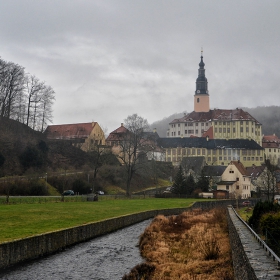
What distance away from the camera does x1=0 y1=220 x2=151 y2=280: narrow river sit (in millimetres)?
19125

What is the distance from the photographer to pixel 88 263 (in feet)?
72.9

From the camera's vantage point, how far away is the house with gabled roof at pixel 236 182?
10088 centimetres

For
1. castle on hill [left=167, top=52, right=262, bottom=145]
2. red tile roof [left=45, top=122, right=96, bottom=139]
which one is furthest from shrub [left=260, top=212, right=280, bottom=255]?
castle on hill [left=167, top=52, right=262, bottom=145]

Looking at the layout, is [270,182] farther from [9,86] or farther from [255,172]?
[9,86]

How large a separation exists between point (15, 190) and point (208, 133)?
133 m

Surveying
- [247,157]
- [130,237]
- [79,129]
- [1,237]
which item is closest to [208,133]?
[247,157]

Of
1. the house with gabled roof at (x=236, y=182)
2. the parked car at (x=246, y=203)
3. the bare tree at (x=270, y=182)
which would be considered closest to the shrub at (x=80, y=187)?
the parked car at (x=246, y=203)

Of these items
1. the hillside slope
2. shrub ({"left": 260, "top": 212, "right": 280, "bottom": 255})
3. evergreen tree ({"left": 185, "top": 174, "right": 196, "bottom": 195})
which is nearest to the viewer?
shrub ({"left": 260, "top": 212, "right": 280, "bottom": 255})

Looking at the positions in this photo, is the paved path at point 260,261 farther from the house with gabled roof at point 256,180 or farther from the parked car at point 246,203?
the house with gabled roof at point 256,180

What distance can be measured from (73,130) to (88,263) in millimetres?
101722

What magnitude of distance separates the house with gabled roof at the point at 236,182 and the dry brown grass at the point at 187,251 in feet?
202

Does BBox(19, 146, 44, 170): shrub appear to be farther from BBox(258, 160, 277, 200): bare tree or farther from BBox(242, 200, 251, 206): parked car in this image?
BBox(258, 160, 277, 200): bare tree

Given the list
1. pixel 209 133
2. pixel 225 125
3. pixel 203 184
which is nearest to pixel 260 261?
pixel 203 184

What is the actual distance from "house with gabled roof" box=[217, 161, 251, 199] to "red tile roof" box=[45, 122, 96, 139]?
1466 inches
